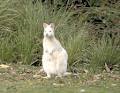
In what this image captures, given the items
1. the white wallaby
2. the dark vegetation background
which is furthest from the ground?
the dark vegetation background

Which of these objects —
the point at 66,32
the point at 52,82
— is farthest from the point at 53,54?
the point at 66,32

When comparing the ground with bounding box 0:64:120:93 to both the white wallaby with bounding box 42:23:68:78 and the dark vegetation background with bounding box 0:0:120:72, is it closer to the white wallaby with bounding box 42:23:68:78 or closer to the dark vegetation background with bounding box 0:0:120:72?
the white wallaby with bounding box 42:23:68:78

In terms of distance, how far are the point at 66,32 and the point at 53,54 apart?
349cm

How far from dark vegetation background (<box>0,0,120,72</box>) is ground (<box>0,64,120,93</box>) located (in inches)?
40.0

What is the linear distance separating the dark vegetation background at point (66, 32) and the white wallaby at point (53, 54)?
140cm

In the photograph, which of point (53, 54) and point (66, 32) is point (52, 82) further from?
point (66, 32)

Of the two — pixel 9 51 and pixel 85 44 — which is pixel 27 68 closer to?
pixel 9 51

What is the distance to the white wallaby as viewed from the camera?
10438mm

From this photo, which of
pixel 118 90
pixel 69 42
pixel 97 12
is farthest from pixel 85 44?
pixel 118 90

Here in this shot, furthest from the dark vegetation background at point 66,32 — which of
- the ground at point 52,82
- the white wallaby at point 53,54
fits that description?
the white wallaby at point 53,54

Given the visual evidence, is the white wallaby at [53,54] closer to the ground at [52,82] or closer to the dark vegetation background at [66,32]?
the ground at [52,82]

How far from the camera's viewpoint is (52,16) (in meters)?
14.6

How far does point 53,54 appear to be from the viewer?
1048 cm

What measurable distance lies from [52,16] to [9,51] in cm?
229
